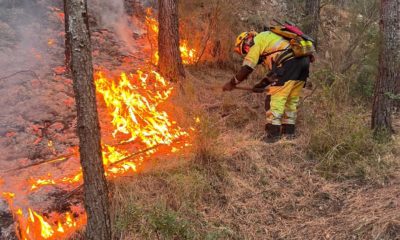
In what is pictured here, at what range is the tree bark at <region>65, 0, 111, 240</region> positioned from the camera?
3525 mm

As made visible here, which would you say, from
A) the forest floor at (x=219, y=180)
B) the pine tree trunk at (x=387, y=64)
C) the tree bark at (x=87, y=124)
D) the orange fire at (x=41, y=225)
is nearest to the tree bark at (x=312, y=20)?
the forest floor at (x=219, y=180)

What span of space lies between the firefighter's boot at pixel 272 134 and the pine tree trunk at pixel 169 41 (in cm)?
196

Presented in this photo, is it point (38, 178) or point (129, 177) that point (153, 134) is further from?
point (38, 178)

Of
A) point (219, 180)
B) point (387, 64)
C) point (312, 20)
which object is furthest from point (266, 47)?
point (312, 20)

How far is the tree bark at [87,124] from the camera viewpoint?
3525 millimetres

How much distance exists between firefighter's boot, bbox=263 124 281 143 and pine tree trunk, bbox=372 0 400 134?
1.34 metres

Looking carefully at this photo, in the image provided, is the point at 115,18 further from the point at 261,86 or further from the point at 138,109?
the point at 261,86

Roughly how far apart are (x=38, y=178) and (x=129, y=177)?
1007mm

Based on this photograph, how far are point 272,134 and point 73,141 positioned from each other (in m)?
2.86

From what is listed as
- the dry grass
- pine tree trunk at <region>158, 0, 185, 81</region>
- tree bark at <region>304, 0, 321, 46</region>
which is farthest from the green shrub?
tree bark at <region>304, 0, 321, 46</region>

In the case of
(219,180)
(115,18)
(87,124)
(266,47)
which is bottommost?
(219,180)

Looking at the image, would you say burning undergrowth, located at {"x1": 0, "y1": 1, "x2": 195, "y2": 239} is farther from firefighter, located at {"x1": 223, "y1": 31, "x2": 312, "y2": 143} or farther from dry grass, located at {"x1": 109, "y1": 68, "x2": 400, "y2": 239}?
firefighter, located at {"x1": 223, "y1": 31, "x2": 312, "y2": 143}

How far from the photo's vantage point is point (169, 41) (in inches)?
282

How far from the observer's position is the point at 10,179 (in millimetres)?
4484
